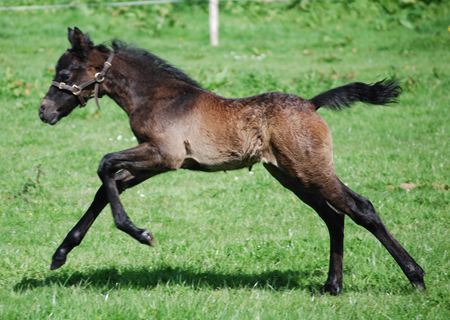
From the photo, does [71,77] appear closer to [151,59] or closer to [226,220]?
[151,59]

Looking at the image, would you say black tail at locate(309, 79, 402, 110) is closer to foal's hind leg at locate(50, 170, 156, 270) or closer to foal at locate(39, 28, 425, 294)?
foal at locate(39, 28, 425, 294)

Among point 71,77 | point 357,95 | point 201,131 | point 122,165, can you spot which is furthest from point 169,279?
point 357,95

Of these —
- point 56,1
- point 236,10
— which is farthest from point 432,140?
point 56,1

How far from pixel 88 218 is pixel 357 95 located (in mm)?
2576

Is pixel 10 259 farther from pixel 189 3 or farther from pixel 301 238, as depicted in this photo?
pixel 189 3

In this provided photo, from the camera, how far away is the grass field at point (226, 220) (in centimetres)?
400

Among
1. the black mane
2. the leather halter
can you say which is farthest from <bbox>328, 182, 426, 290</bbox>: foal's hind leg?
the leather halter

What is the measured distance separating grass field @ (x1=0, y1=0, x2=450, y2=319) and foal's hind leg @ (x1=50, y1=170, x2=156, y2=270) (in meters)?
0.28

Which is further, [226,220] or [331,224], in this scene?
[226,220]

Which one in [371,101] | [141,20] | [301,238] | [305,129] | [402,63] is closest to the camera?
[305,129]

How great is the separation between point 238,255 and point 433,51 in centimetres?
1059

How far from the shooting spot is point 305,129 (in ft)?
13.5

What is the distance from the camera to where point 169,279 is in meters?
4.34

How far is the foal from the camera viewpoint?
4.11 metres
